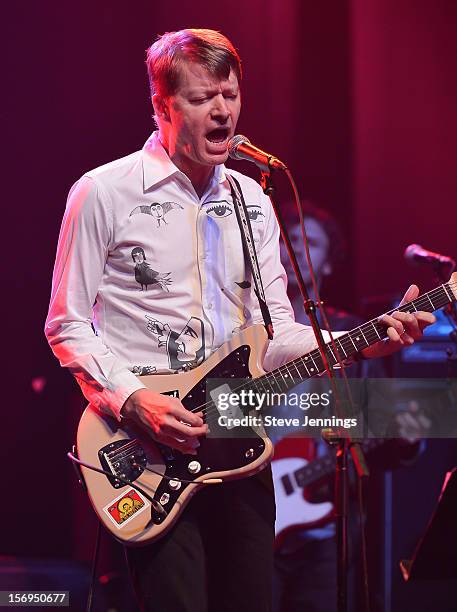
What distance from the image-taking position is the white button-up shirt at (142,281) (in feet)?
7.79

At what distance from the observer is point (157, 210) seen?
2.52 meters

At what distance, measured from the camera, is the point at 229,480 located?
229cm

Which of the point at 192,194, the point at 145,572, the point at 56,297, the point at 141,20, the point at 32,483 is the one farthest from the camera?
the point at 32,483

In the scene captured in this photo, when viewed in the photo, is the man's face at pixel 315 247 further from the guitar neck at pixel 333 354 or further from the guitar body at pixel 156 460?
the guitar body at pixel 156 460

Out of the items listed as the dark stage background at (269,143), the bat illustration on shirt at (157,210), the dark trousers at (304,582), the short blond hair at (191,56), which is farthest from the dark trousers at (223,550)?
the dark stage background at (269,143)

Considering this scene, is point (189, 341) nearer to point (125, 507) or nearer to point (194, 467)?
point (194, 467)

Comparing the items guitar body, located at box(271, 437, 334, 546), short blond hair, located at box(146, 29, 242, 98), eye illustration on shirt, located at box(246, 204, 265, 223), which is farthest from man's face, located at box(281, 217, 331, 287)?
short blond hair, located at box(146, 29, 242, 98)

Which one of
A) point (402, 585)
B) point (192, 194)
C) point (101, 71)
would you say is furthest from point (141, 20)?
point (402, 585)

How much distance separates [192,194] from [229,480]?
90cm

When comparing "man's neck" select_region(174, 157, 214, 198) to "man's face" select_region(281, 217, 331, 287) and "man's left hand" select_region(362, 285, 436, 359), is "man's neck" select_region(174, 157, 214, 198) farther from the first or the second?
"man's face" select_region(281, 217, 331, 287)

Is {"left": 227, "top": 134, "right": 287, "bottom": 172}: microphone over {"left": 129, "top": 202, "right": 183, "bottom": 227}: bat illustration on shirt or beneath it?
over

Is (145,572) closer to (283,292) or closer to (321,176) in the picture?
(283,292)

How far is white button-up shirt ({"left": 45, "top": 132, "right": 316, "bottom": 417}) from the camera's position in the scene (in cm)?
238

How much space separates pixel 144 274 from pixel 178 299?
13 centimetres
